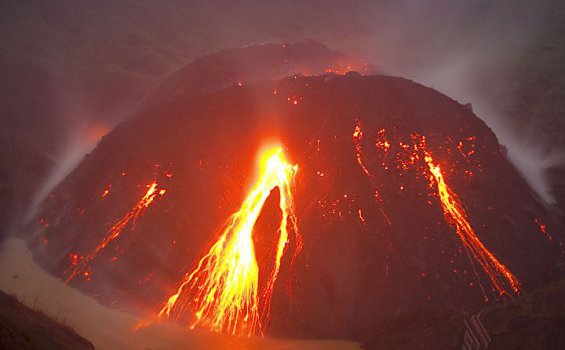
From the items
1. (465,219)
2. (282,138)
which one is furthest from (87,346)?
(465,219)

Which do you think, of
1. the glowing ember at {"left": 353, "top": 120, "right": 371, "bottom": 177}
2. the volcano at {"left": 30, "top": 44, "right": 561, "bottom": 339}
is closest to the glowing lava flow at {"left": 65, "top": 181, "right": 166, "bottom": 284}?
the volcano at {"left": 30, "top": 44, "right": 561, "bottom": 339}

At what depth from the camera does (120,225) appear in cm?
1762

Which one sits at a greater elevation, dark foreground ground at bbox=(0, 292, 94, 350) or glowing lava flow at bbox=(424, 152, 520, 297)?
glowing lava flow at bbox=(424, 152, 520, 297)

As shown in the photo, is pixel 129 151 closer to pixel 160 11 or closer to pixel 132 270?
pixel 132 270

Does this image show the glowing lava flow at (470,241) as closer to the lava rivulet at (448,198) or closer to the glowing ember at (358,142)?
the lava rivulet at (448,198)

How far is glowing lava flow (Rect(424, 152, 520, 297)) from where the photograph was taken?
14758mm

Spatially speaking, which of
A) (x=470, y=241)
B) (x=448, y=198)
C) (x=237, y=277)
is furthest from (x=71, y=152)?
(x=470, y=241)

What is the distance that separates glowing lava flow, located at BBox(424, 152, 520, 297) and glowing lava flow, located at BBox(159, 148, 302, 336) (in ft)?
17.7

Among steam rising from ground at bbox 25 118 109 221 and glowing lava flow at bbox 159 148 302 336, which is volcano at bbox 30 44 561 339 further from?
steam rising from ground at bbox 25 118 109 221

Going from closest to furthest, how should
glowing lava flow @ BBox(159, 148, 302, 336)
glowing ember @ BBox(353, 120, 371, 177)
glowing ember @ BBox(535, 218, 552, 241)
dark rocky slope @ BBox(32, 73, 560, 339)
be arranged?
glowing lava flow @ BBox(159, 148, 302, 336)
dark rocky slope @ BBox(32, 73, 560, 339)
glowing ember @ BBox(535, 218, 552, 241)
glowing ember @ BBox(353, 120, 371, 177)

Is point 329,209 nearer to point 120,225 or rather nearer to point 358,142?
point 358,142

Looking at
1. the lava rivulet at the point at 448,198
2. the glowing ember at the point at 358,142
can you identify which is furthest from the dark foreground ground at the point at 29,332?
the lava rivulet at the point at 448,198

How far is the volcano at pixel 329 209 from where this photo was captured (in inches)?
581

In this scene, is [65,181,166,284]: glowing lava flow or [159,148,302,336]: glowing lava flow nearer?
[159,148,302,336]: glowing lava flow
